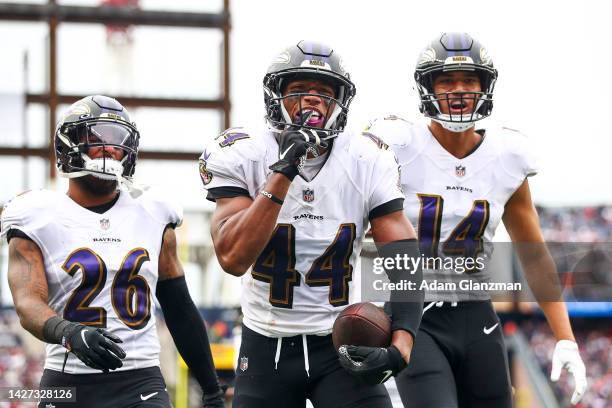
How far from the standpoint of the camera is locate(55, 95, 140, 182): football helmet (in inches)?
197

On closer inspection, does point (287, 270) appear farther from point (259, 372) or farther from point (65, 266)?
point (65, 266)

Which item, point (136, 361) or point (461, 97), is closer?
point (136, 361)

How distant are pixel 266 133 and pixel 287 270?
558 millimetres

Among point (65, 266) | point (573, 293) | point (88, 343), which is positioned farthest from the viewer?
point (573, 293)

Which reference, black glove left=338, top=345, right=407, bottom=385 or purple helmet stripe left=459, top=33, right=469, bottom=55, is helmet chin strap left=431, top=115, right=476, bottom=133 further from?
black glove left=338, top=345, right=407, bottom=385

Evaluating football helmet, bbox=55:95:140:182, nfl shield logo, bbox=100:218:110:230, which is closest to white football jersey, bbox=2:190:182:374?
nfl shield logo, bbox=100:218:110:230

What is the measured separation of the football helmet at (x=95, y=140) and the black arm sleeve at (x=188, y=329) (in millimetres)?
552

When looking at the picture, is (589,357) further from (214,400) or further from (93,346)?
(93,346)

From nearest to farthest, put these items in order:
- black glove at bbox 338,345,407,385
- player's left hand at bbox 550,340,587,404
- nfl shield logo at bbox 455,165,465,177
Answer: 1. black glove at bbox 338,345,407,385
2. nfl shield logo at bbox 455,165,465,177
3. player's left hand at bbox 550,340,587,404

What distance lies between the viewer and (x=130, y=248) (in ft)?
16.1

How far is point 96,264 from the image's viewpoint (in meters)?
4.80

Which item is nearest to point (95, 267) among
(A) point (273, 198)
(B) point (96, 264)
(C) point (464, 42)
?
(B) point (96, 264)

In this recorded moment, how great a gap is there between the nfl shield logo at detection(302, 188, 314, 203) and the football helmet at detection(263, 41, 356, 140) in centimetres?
23

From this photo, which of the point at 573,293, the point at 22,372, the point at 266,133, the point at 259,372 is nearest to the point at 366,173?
the point at 266,133
